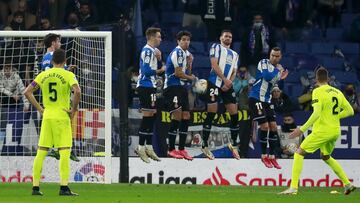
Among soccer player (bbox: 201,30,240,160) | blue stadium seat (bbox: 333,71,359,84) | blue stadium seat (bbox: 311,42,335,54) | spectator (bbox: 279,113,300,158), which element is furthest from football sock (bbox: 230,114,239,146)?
blue stadium seat (bbox: 311,42,335,54)

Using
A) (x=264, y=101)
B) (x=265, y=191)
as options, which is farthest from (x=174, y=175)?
(x=265, y=191)

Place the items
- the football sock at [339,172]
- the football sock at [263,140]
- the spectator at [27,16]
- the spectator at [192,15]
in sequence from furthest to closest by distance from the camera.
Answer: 1. the spectator at [192,15]
2. the spectator at [27,16]
3. the football sock at [263,140]
4. the football sock at [339,172]

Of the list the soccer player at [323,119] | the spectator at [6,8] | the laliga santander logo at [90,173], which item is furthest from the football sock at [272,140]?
the spectator at [6,8]

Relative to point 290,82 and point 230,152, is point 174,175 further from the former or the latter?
point 290,82

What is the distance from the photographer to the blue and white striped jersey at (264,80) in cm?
2391

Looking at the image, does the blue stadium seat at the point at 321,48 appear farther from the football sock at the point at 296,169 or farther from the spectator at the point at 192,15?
the football sock at the point at 296,169

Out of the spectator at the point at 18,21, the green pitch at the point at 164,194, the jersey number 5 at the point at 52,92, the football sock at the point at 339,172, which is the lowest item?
the green pitch at the point at 164,194

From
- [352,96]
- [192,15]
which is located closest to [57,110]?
[352,96]

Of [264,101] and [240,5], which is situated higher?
[240,5]

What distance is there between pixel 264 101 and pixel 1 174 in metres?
5.10

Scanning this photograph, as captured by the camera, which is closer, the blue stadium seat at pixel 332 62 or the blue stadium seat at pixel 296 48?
the blue stadium seat at pixel 332 62

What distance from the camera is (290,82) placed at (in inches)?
1134

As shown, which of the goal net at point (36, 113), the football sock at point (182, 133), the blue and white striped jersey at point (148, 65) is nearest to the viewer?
the blue and white striped jersey at point (148, 65)

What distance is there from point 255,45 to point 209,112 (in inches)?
191
